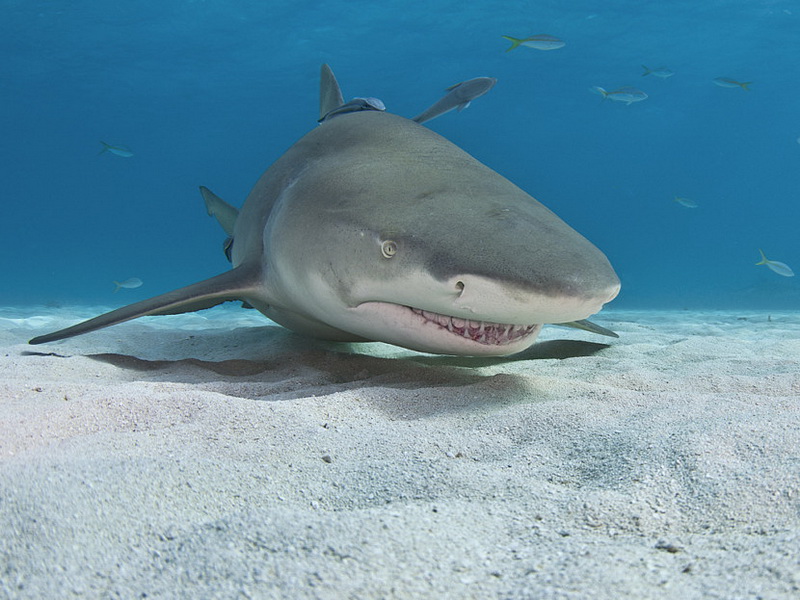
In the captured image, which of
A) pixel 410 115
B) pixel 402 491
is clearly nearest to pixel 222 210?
pixel 402 491

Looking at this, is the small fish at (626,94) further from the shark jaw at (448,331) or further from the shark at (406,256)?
the shark jaw at (448,331)

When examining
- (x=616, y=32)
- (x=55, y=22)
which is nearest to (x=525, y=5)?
(x=616, y=32)

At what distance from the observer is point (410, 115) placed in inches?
2143

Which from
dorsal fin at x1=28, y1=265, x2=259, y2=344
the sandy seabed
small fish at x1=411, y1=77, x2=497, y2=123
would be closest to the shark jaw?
the sandy seabed

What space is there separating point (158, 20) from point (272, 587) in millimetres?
36861

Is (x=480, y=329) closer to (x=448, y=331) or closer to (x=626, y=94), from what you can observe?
(x=448, y=331)

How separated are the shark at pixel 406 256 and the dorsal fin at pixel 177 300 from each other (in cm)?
1

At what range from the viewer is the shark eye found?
223cm

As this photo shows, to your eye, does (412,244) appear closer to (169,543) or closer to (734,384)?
(169,543)

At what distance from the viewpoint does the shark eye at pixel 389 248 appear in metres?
2.23

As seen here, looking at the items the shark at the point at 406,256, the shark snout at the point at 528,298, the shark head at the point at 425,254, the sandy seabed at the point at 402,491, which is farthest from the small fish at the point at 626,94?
the shark snout at the point at 528,298

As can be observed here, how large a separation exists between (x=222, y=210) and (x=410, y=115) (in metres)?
51.8

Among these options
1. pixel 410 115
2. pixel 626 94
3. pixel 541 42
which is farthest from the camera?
pixel 410 115

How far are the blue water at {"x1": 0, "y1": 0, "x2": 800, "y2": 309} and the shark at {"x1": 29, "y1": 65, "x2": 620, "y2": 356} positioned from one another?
2181cm
